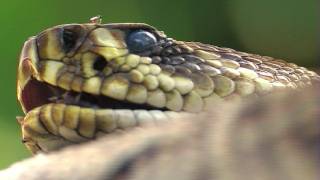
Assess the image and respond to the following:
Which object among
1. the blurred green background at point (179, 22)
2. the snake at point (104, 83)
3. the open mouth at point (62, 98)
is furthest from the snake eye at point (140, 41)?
the blurred green background at point (179, 22)

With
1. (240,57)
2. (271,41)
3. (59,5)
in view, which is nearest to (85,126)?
(240,57)

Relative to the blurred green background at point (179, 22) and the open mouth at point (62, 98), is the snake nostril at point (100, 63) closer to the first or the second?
the open mouth at point (62, 98)

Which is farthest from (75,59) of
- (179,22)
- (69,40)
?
(179,22)

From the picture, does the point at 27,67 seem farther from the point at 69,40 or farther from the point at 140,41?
the point at 140,41

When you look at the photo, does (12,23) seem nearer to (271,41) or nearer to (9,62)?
(9,62)

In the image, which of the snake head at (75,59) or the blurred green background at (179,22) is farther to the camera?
the blurred green background at (179,22)

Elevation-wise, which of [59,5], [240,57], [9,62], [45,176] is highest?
[45,176]

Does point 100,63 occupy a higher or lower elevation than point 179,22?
higher
